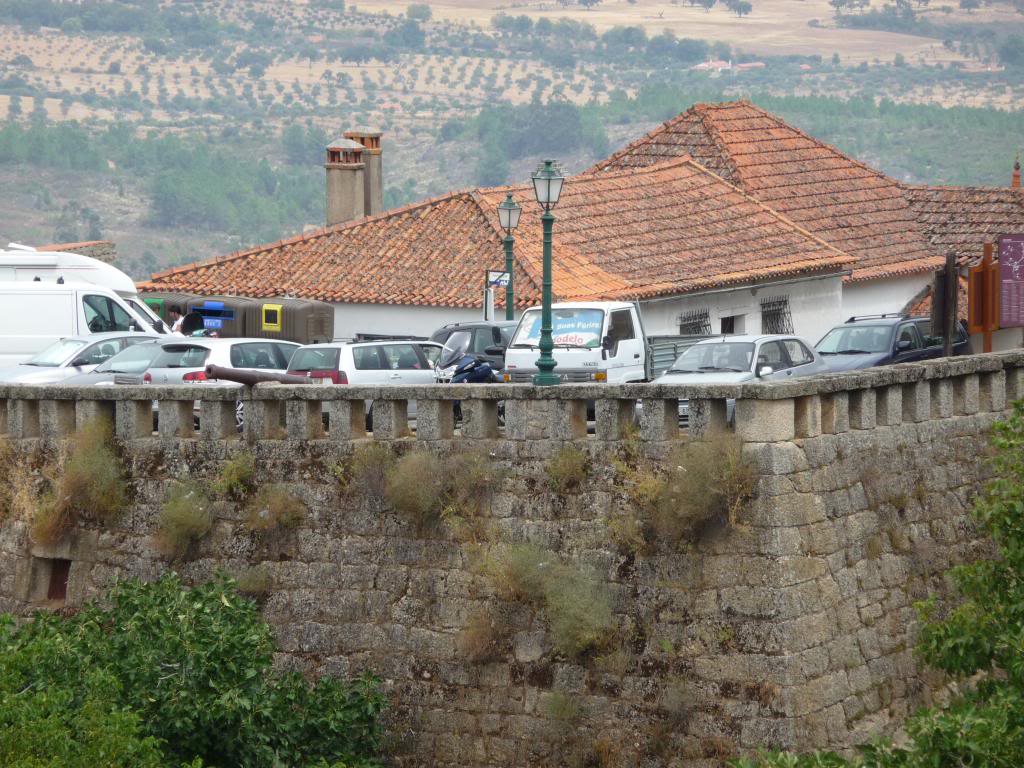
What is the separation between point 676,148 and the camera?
4169 centimetres

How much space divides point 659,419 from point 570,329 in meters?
8.79

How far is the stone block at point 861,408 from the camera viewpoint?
1580 centimetres

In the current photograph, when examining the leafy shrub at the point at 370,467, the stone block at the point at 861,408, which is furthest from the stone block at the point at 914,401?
the leafy shrub at the point at 370,467

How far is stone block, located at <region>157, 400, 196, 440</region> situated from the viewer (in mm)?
17047

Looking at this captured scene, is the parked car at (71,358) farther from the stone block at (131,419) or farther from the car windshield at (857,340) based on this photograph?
the car windshield at (857,340)

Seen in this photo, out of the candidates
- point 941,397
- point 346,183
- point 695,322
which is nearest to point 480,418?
point 941,397

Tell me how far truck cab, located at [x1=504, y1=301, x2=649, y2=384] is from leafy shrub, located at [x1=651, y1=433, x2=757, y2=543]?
8.16 meters

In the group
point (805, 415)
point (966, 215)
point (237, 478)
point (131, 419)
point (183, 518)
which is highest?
point (966, 215)

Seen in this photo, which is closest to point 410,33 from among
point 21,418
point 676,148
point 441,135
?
point 441,135

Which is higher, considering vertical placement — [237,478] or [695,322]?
[695,322]

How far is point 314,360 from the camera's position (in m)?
22.8

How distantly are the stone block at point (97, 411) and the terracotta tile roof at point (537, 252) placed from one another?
1389cm

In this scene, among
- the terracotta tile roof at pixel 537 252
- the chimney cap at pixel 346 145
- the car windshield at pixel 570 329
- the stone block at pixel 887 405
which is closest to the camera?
the stone block at pixel 887 405

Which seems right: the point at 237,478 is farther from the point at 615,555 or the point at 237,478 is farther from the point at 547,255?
the point at 547,255
